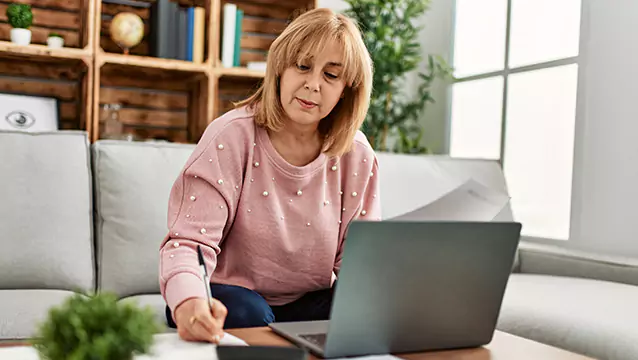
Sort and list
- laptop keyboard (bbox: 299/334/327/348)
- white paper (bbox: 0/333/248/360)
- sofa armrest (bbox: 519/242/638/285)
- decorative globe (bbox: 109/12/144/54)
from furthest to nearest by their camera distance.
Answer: decorative globe (bbox: 109/12/144/54), sofa armrest (bbox: 519/242/638/285), laptop keyboard (bbox: 299/334/327/348), white paper (bbox: 0/333/248/360)

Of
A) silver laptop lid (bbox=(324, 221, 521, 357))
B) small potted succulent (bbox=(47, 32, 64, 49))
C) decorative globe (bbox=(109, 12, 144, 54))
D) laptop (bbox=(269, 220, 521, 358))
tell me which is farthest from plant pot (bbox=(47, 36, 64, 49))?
silver laptop lid (bbox=(324, 221, 521, 357))

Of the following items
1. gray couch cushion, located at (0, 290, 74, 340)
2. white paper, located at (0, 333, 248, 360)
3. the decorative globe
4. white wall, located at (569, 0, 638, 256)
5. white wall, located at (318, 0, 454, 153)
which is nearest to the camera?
white paper, located at (0, 333, 248, 360)

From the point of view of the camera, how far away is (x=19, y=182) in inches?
69.5

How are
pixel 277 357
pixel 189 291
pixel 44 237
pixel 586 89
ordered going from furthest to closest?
pixel 586 89 < pixel 44 237 < pixel 189 291 < pixel 277 357

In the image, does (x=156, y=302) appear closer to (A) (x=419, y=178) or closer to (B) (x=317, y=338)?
(B) (x=317, y=338)

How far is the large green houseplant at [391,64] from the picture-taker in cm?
304

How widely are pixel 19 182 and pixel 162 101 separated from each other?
4.84 ft

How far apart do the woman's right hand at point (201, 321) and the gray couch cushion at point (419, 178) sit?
1311 millimetres

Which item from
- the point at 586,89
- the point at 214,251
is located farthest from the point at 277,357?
the point at 586,89

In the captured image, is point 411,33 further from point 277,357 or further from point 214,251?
point 277,357

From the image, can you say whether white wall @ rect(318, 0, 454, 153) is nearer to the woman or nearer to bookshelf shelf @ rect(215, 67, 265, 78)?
bookshelf shelf @ rect(215, 67, 265, 78)

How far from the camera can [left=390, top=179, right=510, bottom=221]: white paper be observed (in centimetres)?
113

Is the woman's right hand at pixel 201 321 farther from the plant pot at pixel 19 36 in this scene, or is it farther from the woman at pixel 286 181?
the plant pot at pixel 19 36

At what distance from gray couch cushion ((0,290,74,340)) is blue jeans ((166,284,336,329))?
392 millimetres
